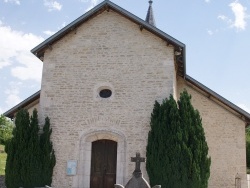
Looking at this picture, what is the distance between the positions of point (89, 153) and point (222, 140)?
18.0ft

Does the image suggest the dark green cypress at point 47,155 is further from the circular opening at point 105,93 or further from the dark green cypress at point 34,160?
the circular opening at point 105,93

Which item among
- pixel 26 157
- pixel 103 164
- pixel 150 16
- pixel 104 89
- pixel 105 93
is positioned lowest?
pixel 103 164

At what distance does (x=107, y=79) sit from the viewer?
1255 centimetres

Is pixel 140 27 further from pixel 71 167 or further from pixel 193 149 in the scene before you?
pixel 71 167

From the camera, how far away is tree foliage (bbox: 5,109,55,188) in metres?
11.5

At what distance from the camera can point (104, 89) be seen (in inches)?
498

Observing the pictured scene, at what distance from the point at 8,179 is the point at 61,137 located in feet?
7.16

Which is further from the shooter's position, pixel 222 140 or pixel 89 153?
pixel 222 140

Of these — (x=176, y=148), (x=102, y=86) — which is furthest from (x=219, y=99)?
(x=102, y=86)

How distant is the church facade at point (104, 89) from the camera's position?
1202 cm

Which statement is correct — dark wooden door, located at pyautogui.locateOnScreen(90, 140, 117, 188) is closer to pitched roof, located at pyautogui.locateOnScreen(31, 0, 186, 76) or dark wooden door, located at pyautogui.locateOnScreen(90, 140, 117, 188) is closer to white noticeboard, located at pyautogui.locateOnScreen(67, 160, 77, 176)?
white noticeboard, located at pyautogui.locateOnScreen(67, 160, 77, 176)

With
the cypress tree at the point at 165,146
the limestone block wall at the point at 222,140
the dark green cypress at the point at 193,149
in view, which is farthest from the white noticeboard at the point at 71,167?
the limestone block wall at the point at 222,140

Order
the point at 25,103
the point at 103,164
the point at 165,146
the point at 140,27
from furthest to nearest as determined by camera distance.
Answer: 1. the point at 25,103
2. the point at 140,27
3. the point at 103,164
4. the point at 165,146

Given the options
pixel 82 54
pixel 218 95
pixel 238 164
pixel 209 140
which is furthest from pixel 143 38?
pixel 238 164
